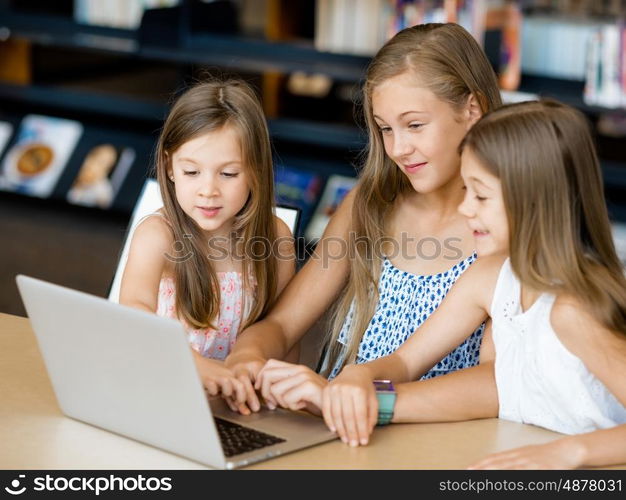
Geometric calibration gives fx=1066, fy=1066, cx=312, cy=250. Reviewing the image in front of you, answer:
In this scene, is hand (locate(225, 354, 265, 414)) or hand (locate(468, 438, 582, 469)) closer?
hand (locate(468, 438, 582, 469))

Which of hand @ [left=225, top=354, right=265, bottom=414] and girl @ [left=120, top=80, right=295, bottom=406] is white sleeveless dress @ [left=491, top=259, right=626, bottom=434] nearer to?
hand @ [left=225, top=354, right=265, bottom=414]

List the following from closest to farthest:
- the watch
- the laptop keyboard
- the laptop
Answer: the laptop
the laptop keyboard
the watch

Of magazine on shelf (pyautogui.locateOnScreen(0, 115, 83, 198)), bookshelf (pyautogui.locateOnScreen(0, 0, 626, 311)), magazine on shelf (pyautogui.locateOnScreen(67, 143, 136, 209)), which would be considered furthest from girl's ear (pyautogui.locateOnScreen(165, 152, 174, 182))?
magazine on shelf (pyautogui.locateOnScreen(0, 115, 83, 198))

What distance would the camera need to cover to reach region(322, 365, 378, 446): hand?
1.47 meters

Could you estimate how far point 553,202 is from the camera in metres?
1.50

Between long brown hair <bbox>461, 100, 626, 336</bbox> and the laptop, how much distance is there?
391mm

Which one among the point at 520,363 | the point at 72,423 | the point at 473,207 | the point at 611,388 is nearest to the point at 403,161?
the point at 473,207

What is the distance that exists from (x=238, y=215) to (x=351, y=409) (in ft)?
1.98

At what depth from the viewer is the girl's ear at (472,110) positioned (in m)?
1.93

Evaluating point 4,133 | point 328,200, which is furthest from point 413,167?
point 4,133

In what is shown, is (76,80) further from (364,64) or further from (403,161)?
(403,161)

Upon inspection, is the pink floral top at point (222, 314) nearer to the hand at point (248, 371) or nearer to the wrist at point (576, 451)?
the hand at point (248, 371)

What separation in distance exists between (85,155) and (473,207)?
375cm

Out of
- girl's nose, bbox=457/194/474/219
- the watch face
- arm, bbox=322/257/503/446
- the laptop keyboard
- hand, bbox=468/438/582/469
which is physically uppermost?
girl's nose, bbox=457/194/474/219
